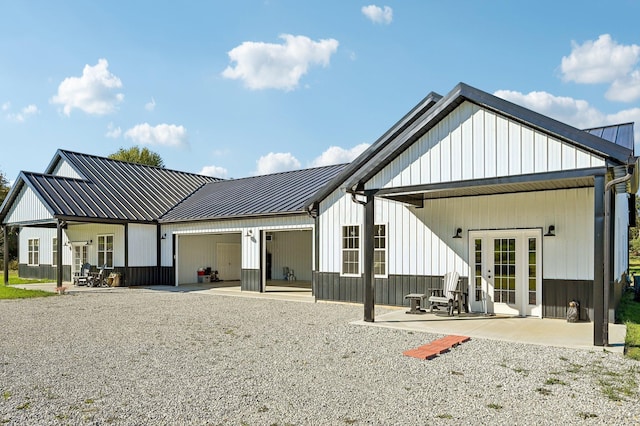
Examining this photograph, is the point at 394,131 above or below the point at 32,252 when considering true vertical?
above

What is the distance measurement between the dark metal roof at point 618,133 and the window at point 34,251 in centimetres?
2409

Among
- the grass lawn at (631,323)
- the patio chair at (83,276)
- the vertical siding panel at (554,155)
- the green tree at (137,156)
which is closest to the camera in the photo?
the grass lawn at (631,323)

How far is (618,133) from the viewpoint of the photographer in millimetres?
11398

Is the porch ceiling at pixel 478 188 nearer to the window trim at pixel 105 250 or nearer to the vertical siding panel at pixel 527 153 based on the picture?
the vertical siding panel at pixel 527 153

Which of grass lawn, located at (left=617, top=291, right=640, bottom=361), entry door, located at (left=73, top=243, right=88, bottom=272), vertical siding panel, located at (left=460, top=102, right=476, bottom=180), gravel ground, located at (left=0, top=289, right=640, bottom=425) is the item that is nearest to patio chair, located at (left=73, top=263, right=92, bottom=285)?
entry door, located at (left=73, top=243, right=88, bottom=272)

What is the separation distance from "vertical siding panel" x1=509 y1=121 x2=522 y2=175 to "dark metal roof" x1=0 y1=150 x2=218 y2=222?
49.4 feet

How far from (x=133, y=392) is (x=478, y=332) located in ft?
19.7

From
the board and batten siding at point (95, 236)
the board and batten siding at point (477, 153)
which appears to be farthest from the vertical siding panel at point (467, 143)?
the board and batten siding at point (95, 236)

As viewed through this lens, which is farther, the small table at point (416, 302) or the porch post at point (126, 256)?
the porch post at point (126, 256)

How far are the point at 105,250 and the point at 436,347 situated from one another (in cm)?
1664

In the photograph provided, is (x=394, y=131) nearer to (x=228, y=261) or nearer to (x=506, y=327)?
(x=506, y=327)

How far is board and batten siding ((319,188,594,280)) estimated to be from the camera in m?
9.70

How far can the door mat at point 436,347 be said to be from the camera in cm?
691

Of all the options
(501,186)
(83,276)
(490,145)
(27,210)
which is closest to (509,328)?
(501,186)
